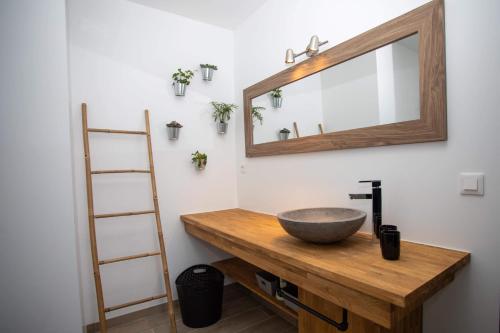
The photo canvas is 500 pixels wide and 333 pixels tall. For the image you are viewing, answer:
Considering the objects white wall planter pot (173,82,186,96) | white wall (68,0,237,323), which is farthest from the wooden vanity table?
white wall planter pot (173,82,186,96)

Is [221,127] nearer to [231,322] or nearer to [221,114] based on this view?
[221,114]

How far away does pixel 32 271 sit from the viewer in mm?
1565

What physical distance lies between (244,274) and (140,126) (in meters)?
1.54

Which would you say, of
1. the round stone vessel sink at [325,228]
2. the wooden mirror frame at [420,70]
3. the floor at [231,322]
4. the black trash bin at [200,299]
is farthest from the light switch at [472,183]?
the black trash bin at [200,299]

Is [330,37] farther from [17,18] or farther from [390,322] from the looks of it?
[17,18]

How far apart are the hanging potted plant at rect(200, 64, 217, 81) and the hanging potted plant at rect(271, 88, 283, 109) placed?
681 mm

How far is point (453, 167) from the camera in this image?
1.20 meters

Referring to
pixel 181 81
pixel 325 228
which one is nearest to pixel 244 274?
pixel 325 228

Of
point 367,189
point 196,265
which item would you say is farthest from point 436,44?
point 196,265

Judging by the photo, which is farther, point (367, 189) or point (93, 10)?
point (93, 10)

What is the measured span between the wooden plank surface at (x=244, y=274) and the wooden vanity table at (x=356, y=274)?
0.04 meters

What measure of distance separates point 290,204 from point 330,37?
123 cm

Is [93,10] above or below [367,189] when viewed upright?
above

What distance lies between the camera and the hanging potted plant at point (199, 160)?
2.44m
